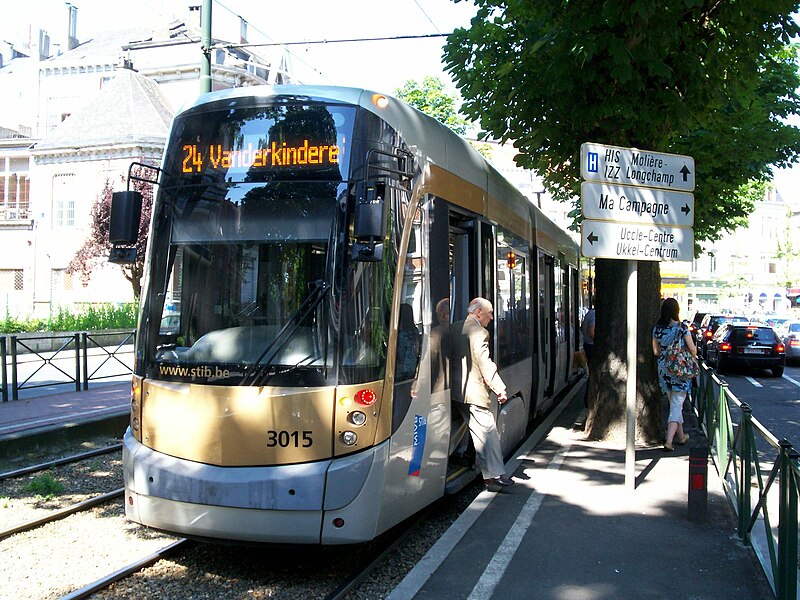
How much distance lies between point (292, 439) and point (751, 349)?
2088 centimetres

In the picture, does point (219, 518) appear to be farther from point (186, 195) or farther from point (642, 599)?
point (642, 599)

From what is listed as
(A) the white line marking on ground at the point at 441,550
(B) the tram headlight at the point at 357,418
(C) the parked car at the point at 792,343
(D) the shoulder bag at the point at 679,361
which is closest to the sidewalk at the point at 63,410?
(A) the white line marking on ground at the point at 441,550

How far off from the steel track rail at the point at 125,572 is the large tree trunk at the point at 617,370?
228 inches

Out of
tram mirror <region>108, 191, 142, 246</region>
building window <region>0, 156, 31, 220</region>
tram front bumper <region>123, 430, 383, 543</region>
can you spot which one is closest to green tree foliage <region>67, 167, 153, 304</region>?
building window <region>0, 156, 31, 220</region>

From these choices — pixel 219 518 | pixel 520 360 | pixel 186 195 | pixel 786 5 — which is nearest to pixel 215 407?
pixel 219 518

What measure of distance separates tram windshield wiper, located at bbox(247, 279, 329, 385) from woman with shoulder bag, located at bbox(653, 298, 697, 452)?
5.50 meters

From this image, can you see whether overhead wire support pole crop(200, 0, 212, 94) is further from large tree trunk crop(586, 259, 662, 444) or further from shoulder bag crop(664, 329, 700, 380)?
shoulder bag crop(664, 329, 700, 380)

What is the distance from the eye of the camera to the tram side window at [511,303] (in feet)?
28.6

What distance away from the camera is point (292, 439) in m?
5.30

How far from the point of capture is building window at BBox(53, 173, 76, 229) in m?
41.9

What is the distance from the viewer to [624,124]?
9.24 m

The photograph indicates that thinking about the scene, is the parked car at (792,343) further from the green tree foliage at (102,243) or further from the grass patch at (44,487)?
the grass patch at (44,487)

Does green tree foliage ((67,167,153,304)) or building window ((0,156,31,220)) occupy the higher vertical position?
building window ((0,156,31,220))

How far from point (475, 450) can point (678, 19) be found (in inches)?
199
